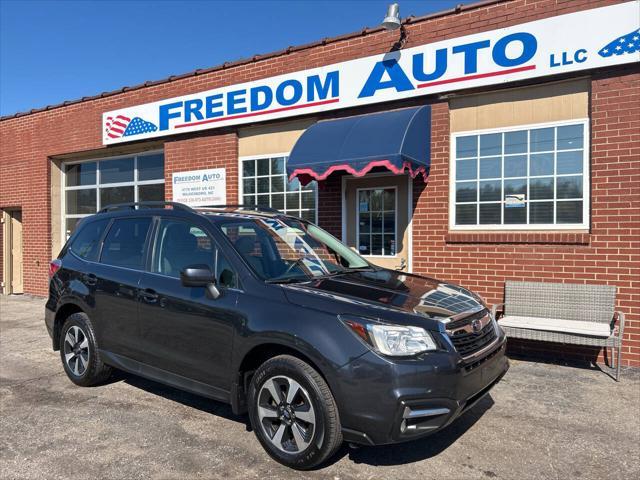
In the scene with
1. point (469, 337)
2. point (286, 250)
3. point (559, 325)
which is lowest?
point (559, 325)

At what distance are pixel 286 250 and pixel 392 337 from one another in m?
1.41

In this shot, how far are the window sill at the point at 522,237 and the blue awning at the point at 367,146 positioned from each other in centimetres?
101

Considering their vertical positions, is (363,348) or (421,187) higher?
(421,187)

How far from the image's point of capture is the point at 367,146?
21.8 ft

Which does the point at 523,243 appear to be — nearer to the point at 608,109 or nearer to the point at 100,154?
the point at 608,109

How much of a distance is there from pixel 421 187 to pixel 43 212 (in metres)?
9.24

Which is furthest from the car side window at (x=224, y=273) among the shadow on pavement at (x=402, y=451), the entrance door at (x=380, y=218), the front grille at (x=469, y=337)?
the entrance door at (x=380, y=218)

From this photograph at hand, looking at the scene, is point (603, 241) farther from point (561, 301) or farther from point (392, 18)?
point (392, 18)

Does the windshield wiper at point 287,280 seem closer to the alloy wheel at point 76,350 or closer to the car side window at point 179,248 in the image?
the car side window at point 179,248

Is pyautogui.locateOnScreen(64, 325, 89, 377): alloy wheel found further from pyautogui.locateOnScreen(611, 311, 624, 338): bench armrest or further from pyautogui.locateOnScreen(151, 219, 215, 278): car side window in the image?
pyautogui.locateOnScreen(611, 311, 624, 338): bench armrest

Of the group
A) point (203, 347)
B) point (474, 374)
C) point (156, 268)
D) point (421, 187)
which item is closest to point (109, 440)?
point (203, 347)

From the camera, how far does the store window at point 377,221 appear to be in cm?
762

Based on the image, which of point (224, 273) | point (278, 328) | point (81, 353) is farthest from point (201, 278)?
point (81, 353)

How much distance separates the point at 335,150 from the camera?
6.90 meters
